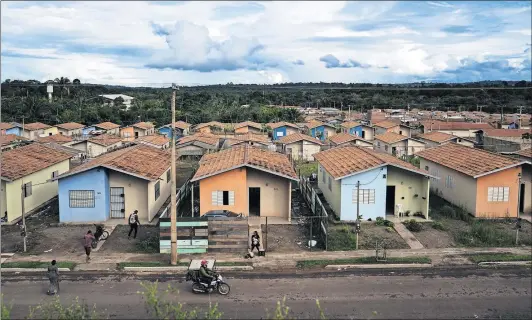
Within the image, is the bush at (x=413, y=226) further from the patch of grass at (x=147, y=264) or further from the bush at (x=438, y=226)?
the patch of grass at (x=147, y=264)

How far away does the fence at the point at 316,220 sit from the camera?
1952cm

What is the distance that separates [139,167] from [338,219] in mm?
10161

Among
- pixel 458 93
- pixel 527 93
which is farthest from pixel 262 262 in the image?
pixel 458 93

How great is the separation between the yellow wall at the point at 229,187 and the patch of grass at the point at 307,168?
1450 cm

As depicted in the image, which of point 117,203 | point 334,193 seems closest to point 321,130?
point 334,193

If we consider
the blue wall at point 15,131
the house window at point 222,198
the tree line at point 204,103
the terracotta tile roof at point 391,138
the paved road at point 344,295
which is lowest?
the paved road at point 344,295

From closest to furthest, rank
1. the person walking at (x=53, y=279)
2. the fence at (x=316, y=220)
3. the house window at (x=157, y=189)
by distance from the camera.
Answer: the person walking at (x=53, y=279) < the fence at (x=316, y=220) < the house window at (x=157, y=189)

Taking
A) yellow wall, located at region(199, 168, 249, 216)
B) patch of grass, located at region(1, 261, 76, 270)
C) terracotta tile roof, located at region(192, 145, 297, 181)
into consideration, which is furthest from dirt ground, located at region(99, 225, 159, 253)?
terracotta tile roof, located at region(192, 145, 297, 181)

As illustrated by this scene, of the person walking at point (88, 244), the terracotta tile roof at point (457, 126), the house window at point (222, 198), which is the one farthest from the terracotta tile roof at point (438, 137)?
the person walking at point (88, 244)

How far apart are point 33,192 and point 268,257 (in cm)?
1428

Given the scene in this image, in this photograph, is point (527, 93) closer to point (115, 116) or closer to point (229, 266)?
point (115, 116)

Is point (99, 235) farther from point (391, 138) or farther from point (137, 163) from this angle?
point (391, 138)

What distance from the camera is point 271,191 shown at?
941 inches

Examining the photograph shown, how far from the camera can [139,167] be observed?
78.0ft
